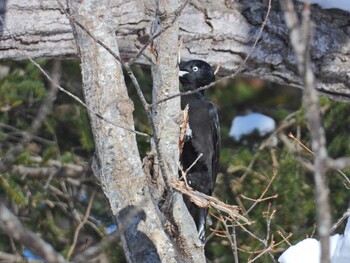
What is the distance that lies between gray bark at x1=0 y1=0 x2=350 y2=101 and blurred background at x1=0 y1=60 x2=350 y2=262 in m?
0.86

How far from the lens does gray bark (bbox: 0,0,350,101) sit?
401 cm

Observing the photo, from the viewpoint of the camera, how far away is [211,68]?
15.1 ft

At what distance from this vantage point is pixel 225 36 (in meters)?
4.34

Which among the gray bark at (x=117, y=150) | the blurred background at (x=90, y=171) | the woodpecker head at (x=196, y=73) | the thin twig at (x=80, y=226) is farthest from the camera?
the blurred background at (x=90, y=171)

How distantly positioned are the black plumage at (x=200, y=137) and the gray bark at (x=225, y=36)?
28 centimetres

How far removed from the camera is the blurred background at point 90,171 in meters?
5.29

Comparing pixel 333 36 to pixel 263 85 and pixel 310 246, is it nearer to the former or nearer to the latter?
pixel 310 246

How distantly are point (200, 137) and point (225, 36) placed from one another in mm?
689

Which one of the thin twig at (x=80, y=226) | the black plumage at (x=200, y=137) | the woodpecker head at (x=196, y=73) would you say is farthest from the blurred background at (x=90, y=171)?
the woodpecker head at (x=196, y=73)

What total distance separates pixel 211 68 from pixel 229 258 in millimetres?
1465

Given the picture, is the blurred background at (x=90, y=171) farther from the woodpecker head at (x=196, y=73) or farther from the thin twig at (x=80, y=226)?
the woodpecker head at (x=196, y=73)

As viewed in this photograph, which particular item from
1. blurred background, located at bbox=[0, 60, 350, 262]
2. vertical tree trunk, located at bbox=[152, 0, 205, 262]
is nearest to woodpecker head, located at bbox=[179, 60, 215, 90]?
blurred background, located at bbox=[0, 60, 350, 262]

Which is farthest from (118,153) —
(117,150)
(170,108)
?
(170,108)

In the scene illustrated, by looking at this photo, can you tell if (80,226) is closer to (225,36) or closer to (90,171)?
(90,171)
